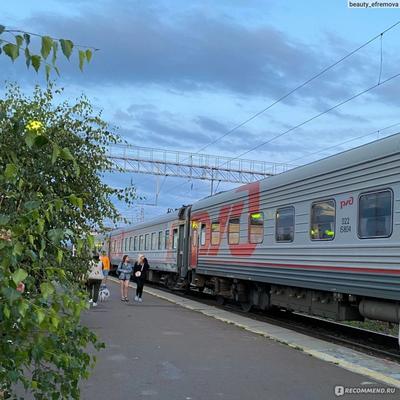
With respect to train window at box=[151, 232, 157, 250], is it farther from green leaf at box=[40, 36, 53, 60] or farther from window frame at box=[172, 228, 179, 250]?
green leaf at box=[40, 36, 53, 60]

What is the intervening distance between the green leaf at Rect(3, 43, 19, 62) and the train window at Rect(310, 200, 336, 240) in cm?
848

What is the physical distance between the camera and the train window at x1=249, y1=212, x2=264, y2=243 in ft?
43.7

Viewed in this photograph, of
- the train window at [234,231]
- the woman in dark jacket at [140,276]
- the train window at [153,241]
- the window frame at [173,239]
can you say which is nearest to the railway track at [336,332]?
the train window at [234,231]

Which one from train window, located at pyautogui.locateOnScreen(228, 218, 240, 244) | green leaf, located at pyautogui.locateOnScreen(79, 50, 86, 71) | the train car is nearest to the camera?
green leaf, located at pyautogui.locateOnScreen(79, 50, 86, 71)

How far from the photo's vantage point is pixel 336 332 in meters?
12.5

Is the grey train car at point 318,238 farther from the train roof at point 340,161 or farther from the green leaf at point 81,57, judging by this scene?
the green leaf at point 81,57

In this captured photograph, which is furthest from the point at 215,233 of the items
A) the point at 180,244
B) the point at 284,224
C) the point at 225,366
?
the point at 225,366

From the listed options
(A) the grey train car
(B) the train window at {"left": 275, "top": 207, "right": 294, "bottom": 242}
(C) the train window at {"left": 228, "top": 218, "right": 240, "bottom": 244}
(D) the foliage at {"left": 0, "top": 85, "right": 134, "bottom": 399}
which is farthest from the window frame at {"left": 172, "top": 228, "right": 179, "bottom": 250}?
(D) the foliage at {"left": 0, "top": 85, "right": 134, "bottom": 399}

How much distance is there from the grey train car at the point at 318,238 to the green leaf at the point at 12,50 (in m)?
7.19

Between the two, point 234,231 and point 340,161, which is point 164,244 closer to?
point 234,231

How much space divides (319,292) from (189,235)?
959cm

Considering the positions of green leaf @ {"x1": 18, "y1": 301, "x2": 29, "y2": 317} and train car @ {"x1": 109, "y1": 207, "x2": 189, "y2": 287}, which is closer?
green leaf @ {"x1": 18, "y1": 301, "x2": 29, "y2": 317}

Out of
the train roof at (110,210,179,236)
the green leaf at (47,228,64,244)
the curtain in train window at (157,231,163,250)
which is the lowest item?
the green leaf at (47,228,64,244)

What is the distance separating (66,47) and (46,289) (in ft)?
3.30
